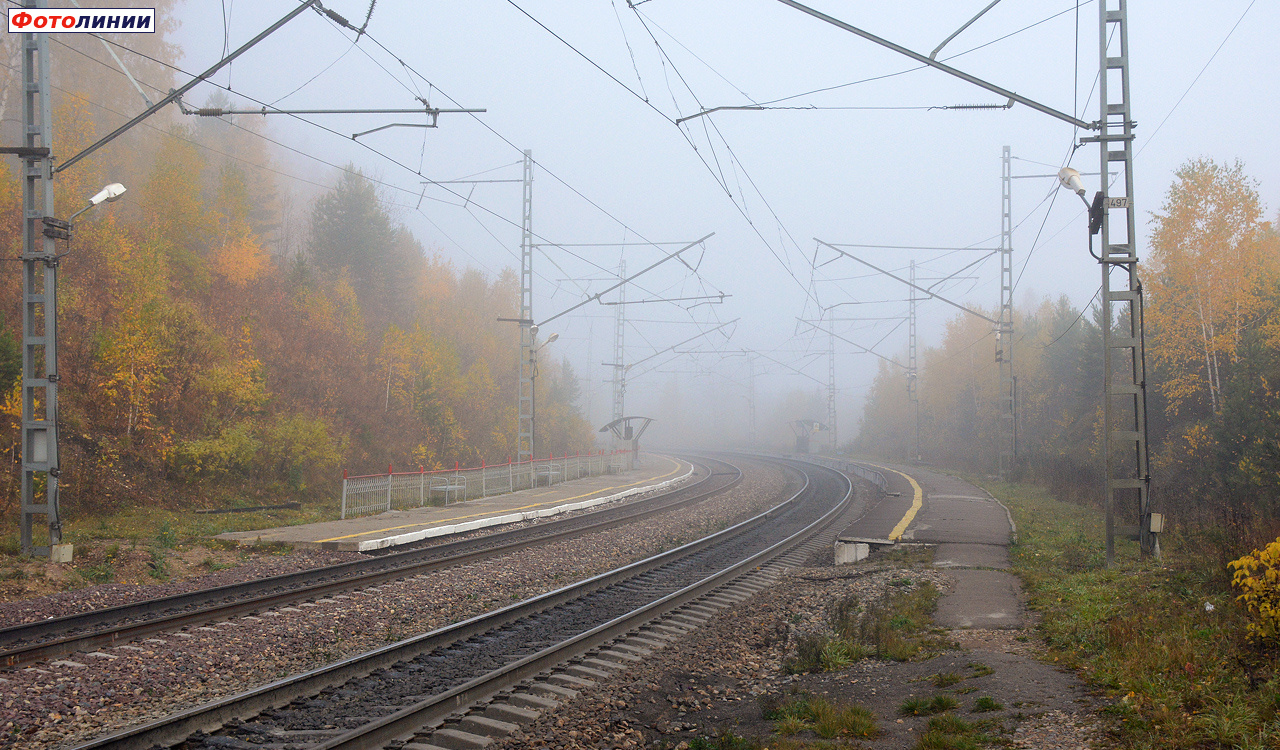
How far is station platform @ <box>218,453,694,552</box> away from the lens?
16125 millimetres

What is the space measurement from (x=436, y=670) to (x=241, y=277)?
3379 cm

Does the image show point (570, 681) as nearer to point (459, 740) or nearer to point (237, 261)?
point (459, 740)

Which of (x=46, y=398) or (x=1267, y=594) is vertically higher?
(x=46, y=398)

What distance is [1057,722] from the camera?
557 cm

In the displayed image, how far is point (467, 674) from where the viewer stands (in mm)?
7762

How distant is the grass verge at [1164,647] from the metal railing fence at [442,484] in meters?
16.8

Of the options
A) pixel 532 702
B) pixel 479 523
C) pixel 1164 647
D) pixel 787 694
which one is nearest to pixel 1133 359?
pixel 1164 647

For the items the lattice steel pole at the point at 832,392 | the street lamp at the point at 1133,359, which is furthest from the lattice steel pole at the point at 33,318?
the lattice steel pole at the point at 832,392

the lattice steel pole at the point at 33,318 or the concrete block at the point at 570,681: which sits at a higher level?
the lattice steel pole at the point at 33,318

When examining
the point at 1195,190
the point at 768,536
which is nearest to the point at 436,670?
the point at 768,536

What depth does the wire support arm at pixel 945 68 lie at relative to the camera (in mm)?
9762

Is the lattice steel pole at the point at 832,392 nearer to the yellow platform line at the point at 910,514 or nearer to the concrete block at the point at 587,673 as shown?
the yellow platform line at the point at 910,514

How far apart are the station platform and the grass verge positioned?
42.2 feet

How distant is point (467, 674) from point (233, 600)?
4.95 meters
